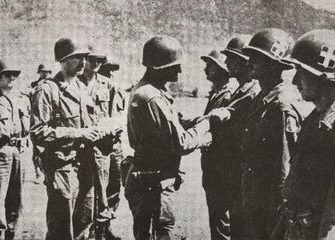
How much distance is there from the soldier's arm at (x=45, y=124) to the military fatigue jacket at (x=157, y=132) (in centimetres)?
66

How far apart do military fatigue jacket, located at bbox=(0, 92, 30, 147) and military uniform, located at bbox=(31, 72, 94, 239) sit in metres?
0.30

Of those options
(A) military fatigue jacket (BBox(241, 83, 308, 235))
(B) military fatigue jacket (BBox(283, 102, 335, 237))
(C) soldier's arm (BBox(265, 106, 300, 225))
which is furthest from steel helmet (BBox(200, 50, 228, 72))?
(B) military fatigue jacket (BBox(283, 102, 335, 237))

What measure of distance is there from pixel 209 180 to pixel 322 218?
1.28m

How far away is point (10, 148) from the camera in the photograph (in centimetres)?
445

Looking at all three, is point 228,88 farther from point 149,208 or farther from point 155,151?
point 149,208

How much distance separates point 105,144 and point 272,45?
1721 mm

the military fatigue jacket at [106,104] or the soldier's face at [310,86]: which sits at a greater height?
the soldier's face at [310,86]

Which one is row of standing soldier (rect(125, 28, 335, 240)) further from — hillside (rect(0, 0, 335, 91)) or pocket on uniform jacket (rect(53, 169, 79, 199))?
hillside (rect(0, 0, 335, 91))

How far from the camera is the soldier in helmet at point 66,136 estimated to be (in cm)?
429

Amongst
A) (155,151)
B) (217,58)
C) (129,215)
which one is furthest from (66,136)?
(217,58)

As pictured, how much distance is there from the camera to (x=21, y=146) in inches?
182

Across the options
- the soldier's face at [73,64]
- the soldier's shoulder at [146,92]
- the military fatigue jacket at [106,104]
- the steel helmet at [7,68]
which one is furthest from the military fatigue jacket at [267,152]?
the steel helmet at [7,68]

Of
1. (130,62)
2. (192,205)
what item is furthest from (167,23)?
(192,205)

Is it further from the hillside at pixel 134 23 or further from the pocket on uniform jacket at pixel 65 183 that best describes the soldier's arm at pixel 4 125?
the hillside at pixel 134 23
